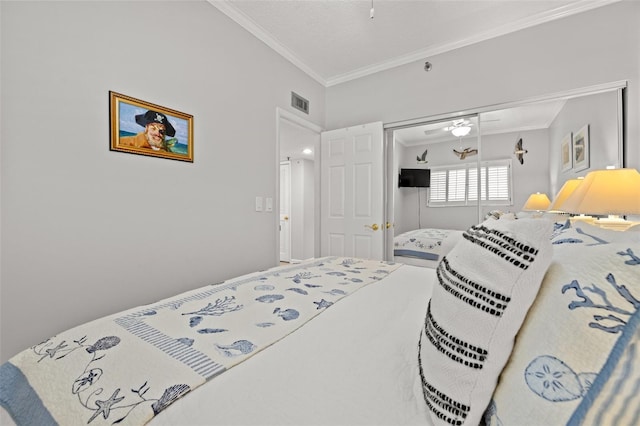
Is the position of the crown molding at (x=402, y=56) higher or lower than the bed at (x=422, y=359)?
higher

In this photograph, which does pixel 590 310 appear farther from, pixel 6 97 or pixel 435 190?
pixel 435 190

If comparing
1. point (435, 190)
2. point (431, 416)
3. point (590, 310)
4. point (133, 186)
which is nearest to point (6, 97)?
point (133, 186)

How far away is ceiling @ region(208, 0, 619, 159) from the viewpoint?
2217 mm

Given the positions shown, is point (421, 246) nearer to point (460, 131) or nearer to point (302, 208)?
point (460, 131)

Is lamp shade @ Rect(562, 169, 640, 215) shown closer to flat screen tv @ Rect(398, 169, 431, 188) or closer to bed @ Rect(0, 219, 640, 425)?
bed @ Rect(0, 219, 640, 425)

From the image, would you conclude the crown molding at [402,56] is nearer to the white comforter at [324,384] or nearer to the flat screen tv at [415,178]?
the flat screen tv at [415,178]

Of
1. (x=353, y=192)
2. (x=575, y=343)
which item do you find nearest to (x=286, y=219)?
(x=353, y=192)

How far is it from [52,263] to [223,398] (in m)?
1.45

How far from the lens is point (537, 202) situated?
2.39m

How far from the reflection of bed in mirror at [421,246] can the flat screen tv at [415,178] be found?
1.77 feet

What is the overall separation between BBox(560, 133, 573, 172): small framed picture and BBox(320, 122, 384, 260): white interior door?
5.17 ft

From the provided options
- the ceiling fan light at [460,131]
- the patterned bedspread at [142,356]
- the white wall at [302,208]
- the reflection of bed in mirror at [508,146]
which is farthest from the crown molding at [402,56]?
the white wall at [302,208]

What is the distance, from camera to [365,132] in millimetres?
3146

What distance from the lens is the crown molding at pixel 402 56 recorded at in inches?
86.6
